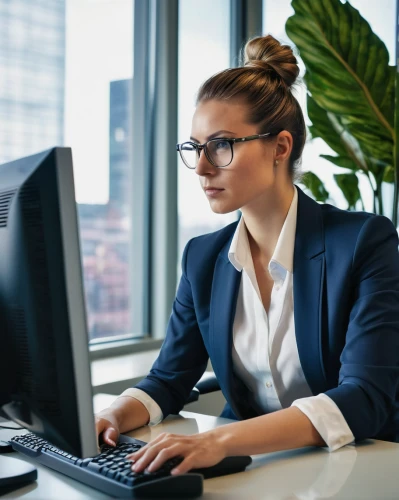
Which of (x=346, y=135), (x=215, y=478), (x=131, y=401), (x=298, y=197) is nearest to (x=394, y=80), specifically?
(x=346, y=135)

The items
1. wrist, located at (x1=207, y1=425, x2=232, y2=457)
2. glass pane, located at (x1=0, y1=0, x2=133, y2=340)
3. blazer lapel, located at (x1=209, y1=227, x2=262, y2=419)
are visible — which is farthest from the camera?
glass pane, located at (x1=0, y1=0, x2=133, y2=340)

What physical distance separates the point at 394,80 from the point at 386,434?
156cm

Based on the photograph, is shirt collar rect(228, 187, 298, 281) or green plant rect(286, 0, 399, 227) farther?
green plant rect(286, 0, 399, 227)

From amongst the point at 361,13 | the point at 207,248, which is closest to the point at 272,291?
the point at 207,248

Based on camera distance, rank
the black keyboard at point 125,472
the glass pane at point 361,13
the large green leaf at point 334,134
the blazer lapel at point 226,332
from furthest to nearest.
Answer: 1. the glass pane at point 361,13
2. the large green leaf at point 334,134
3. the blazer lapel at point 226,332
4. the black keyboard at point 125,472

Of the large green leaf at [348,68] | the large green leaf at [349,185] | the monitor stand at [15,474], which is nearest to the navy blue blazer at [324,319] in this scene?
the monitor stand at [15,474]

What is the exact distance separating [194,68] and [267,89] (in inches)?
58.3

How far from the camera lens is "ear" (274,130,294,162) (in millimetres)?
1671

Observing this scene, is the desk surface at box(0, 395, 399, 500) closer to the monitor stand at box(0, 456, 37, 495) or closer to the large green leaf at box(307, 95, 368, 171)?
the monitor stand at box(0, 456, 37, 495)

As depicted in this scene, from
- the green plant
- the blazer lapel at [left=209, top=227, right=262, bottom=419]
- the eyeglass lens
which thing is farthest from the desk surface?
the green plant

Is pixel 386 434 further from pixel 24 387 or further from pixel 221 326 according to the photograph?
pixel 24 387

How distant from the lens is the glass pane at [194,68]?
3.00m

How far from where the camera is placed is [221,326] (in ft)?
5.27

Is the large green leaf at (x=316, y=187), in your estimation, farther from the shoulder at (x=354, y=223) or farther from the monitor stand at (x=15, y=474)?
the monitor stand at (x=15, y=474)
